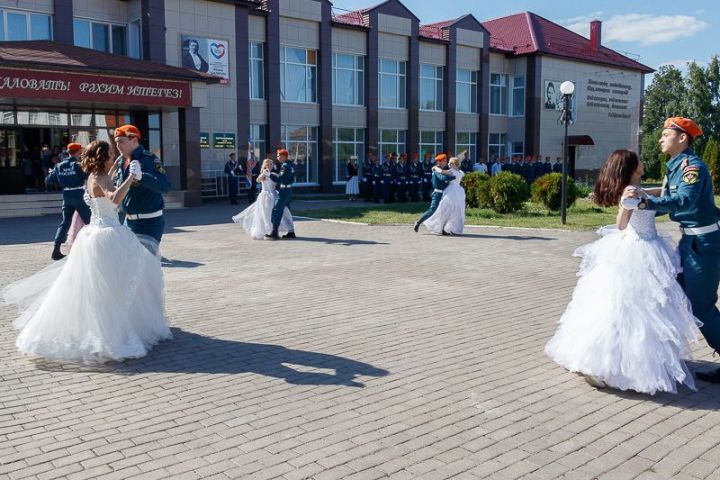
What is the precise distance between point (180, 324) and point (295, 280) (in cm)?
289

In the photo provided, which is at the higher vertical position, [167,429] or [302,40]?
[302,40]

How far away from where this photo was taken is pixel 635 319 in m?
4.93

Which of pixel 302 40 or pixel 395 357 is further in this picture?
pixel 302 40

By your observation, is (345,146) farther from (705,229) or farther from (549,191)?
(705,229)

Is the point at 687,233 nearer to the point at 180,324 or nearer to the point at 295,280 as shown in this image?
the point at 180,324

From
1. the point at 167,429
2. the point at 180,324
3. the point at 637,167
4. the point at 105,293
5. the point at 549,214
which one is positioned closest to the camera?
the point at 167,429

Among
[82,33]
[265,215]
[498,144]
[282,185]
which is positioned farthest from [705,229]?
[498,144]

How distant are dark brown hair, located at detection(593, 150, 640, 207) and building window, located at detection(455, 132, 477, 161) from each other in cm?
3519

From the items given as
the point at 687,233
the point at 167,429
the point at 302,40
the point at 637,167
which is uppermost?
the point at 302,40

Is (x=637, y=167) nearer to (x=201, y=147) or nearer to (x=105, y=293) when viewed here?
(x=105, y=293)

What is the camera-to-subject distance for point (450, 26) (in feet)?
127

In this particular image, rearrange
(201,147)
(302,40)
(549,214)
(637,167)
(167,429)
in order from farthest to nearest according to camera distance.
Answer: (302,40) → (201,147) → (549,214) → (637,167) → (167,429)

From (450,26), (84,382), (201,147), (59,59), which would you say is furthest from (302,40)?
(84,382)

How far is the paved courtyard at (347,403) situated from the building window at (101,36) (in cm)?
2078
